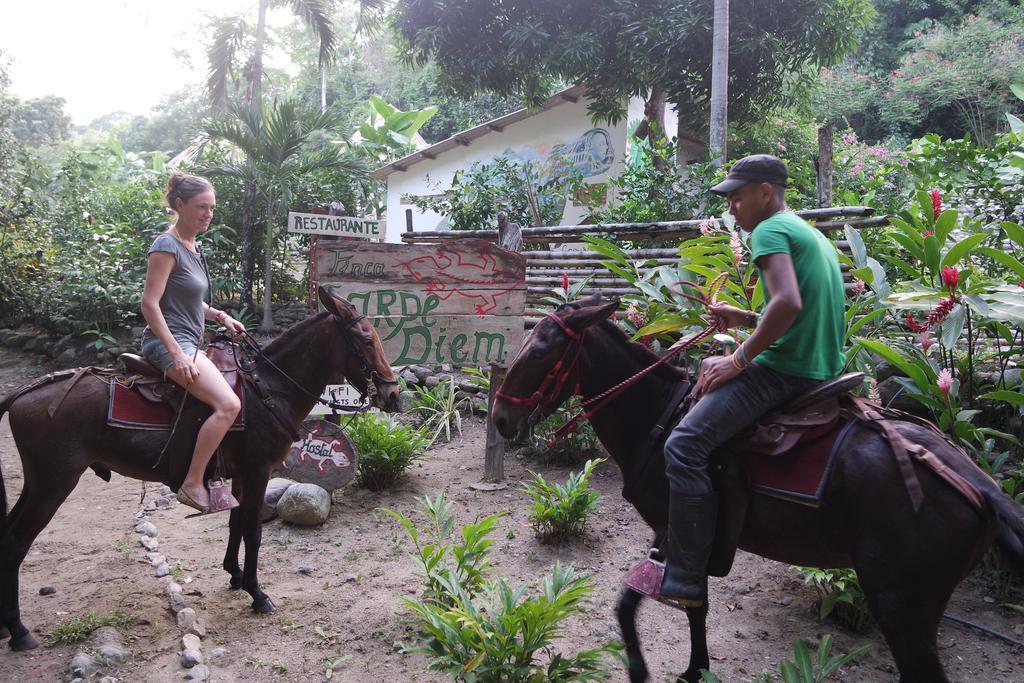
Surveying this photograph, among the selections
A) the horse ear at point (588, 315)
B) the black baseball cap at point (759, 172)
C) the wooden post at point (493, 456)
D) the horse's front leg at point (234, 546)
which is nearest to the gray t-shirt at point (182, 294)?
the horse's front leg at point (234, 546)

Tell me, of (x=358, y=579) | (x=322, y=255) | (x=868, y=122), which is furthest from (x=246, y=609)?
(x=868, y=122)

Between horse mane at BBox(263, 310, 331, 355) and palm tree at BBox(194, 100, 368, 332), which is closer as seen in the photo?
horse mane at BBox(263, 310, 331, 355)

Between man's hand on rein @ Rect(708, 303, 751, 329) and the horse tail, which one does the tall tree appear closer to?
man's hand on rein @ Rect(708, 303, 751, 329)

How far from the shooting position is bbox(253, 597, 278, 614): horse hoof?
14.5 feet

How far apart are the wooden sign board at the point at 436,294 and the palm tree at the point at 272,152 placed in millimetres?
8021

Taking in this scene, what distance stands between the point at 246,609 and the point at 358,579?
748mm

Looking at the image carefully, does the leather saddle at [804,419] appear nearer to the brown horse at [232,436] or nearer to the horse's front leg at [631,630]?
the horse's front leg at [631,630]

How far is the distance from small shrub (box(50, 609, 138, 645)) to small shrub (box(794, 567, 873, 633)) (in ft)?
13.2

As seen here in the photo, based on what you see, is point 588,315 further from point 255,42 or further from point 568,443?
point 255,42

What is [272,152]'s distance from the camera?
1308cm

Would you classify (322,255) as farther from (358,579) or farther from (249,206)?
(249,206)

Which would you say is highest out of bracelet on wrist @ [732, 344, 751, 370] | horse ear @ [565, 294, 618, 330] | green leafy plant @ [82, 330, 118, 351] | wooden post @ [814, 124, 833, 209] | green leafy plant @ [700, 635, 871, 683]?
wooden post @ [814, 124, 833, 209]

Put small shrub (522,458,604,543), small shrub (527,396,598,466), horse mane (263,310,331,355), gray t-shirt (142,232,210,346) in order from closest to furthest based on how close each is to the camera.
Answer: gray t-shirt (142,232,210,346) → horse mane (263,310,331,355) → small shrub (522,458,604,543) → small shrub (527,396,598,466)

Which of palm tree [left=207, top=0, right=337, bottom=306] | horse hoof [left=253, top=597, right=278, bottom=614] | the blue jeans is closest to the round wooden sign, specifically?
horse hoof [left=253, top=597, right=278, bottom=614]
